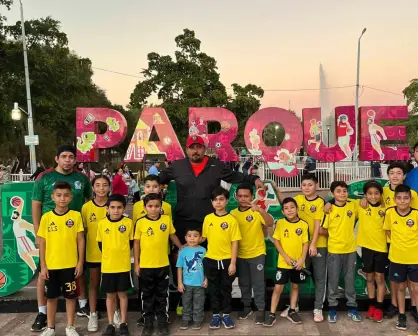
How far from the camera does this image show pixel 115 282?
11.9 feet

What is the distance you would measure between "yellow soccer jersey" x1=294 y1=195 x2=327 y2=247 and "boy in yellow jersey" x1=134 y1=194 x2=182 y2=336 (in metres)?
Result: 1.42

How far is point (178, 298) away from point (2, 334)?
1.86m

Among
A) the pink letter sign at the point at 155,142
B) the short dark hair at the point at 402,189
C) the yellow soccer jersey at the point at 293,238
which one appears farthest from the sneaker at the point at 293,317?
the pink letter sign at the point at 155,142

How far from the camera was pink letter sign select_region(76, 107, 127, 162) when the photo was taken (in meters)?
5.29

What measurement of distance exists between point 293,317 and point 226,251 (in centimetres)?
102

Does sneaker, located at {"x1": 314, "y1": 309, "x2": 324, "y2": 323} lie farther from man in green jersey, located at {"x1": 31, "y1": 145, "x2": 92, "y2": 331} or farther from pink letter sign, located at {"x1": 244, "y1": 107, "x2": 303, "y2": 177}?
man in green jersey, located at {"x1": 31, "y1": 145, "x2": 92, "y2": 331}

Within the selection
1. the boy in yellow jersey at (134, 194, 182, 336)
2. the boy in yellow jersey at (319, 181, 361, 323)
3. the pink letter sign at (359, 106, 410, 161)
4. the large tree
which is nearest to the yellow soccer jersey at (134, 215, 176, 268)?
the boy in yellow jersey at (134, 194, 182, 336)

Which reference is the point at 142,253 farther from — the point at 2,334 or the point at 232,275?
the point at 2,334

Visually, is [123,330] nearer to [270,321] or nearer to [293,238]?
[270,321]

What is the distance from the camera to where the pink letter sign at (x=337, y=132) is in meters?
5.33

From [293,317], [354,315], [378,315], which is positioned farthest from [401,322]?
[293,317]

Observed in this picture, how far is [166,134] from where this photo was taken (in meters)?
5.40

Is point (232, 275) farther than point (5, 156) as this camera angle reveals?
No

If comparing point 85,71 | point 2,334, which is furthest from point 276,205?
point 85,71
